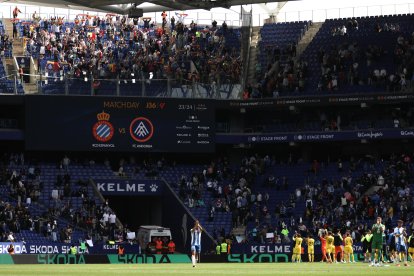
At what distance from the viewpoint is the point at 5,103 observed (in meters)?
64.9

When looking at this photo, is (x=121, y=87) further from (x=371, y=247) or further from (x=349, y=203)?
(x=371, y=247)

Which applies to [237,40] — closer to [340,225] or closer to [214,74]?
[214,74]

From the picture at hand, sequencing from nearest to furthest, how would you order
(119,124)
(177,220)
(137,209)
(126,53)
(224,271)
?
(224,271)
(177,220)
(119,124)
(126,53)
(137,209)

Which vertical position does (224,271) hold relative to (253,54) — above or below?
below

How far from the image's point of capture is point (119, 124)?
67.4 metres

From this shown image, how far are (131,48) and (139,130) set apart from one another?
24.1 feet

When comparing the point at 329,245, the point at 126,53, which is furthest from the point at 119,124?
the point at 329,245

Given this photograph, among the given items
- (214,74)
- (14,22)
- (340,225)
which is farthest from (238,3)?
(14,22)

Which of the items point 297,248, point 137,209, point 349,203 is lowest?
point 297,248

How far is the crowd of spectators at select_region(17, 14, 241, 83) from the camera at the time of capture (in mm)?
68250

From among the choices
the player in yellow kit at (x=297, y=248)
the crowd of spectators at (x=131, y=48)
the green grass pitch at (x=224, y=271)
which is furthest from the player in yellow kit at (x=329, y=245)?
the crowd of spectators at (x=131, y=48)

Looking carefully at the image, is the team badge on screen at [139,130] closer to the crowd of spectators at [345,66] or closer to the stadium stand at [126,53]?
the stadium stand at [126,53]

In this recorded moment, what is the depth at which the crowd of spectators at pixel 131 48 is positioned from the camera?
6825cm

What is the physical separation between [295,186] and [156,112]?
10.5 metres
